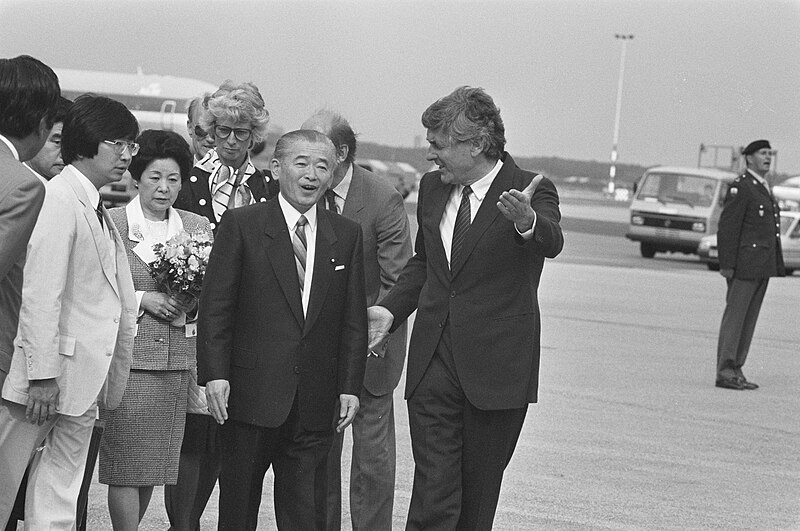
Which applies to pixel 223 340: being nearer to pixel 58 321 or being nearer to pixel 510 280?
pixel 58 321

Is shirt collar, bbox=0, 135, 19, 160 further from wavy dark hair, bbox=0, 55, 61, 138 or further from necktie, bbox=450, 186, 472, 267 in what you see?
necktie, bbox=450, 186, 472, 267

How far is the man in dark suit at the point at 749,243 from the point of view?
1194 centimetres

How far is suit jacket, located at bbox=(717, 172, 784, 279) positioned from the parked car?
16350mm

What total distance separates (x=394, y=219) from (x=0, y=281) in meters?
2.27

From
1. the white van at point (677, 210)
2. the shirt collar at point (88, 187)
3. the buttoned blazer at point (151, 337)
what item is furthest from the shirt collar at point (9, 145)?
the white van at point (677, 210)

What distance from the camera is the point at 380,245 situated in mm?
6168

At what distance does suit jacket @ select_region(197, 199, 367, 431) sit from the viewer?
15.9 feet

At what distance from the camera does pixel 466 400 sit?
5258mm

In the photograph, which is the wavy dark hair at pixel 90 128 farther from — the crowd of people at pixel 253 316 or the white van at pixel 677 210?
the white van at pixel 677 210

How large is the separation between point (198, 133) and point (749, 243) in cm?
729

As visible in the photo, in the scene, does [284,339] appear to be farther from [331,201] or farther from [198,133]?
[198,133]

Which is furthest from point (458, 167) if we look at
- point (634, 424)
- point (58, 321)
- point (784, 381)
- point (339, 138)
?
point (784, 381)

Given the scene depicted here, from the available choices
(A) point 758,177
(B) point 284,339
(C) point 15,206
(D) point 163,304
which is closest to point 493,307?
(B) point 284,339

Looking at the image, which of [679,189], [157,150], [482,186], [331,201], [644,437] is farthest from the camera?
[679,189]
